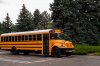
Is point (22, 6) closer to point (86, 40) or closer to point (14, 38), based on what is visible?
point (86, 40)

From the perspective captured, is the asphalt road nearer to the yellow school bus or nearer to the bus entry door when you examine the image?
the yellow school bus

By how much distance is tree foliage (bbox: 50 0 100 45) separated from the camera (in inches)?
1836

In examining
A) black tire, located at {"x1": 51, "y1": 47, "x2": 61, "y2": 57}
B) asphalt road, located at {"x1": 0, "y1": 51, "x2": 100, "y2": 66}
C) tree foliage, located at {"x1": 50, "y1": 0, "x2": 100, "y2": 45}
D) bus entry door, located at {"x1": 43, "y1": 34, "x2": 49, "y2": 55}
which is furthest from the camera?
tree foliage, located at {"x1": 50, "y1": 0, "x2": 100, "y2": 45}

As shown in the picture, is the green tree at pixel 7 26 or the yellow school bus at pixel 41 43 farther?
the green tree at pixel 7 26

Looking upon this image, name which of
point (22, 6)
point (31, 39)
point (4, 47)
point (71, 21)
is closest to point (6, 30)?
point (22, 6)

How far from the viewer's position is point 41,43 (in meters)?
29.8

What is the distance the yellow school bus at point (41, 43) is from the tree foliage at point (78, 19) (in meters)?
12.7

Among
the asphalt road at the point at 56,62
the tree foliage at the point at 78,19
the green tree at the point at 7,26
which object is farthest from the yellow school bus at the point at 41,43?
the green tree at the point at 7,26

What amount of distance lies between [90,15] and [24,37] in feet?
60.3

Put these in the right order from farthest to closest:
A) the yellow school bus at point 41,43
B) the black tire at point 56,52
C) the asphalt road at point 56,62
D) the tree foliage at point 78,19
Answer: the tree foliage at point 78,19
the yellow school bus at point 41,43
the black tire at point 56,52
the asphalt road at point 56,62

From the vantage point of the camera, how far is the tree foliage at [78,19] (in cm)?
4662

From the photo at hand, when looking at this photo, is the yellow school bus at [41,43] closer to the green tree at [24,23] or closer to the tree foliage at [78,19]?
the tree foliage at [78,19]

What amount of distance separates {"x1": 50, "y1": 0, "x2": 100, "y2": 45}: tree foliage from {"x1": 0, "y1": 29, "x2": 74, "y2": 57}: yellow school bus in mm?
12668

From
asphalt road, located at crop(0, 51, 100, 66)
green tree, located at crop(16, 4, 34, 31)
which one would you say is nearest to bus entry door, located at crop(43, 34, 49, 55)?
asphalt road, located at crop(0, 51, 100, 66)
